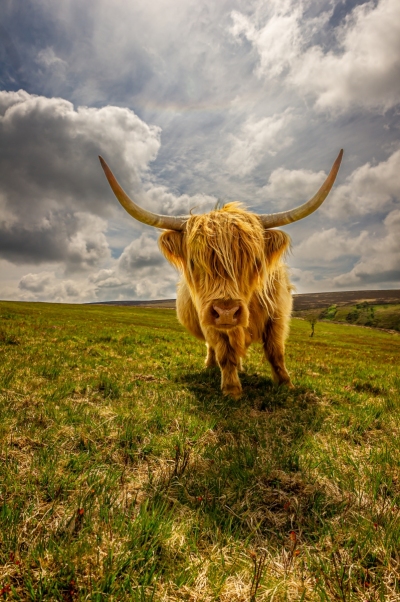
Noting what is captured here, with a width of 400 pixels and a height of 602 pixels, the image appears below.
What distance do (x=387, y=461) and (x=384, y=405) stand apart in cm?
225

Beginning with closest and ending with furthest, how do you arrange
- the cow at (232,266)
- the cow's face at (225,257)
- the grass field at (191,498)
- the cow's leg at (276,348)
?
the grass field at (191,498) → the cow's face at (225,257) → the cow at (232,266) → the cow's leg at (276,348)

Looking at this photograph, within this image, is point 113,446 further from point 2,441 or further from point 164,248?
point 164,248

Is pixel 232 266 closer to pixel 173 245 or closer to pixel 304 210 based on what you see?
pixel 173 245

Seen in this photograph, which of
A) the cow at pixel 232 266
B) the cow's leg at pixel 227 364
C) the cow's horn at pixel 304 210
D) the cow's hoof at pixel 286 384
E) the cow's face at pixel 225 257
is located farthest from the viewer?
the cow's hoof at pixel 286 384

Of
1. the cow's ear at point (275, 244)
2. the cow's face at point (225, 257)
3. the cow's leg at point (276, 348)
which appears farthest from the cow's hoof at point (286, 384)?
the cow's ear at point (275, 244)

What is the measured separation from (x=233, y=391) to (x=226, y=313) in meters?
1.76

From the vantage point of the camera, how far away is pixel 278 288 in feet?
19.8

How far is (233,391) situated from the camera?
5.11 m

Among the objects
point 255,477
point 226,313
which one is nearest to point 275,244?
point 226,313

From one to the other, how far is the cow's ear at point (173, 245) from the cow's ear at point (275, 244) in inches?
52.6

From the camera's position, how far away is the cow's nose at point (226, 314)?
3939mm

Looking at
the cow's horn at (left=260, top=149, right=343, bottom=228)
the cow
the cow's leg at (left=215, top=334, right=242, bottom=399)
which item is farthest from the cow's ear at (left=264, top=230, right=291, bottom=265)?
the cow's leg at (left=215, top=334, right=242, bottom=399)

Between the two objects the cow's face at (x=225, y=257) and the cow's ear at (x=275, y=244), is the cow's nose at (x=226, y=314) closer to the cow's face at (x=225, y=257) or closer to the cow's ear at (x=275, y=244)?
the cow's face at (x=225, y=257)

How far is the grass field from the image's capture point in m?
1.54
